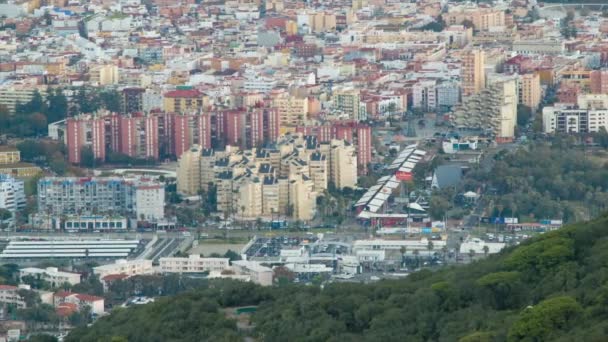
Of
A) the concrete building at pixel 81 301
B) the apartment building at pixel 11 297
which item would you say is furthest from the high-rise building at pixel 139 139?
the concrete building at pixel 81 301

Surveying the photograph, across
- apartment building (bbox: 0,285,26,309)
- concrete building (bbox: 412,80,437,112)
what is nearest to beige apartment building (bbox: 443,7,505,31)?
concrete building (bbox: 412,80,437,112)

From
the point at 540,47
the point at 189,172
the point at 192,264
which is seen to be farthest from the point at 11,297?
the point at 540,47

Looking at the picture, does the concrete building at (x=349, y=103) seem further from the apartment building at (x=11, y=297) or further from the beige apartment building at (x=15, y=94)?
the apartment building at (x=11, y=297)

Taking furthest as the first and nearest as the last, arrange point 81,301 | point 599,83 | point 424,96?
point 424,96, point 599,83, point 81,301

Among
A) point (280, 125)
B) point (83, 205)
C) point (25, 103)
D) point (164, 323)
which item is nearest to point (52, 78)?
point (25, 103)

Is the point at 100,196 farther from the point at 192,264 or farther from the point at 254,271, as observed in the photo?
the point at 254,271

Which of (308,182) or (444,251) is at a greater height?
A: (308,182)
